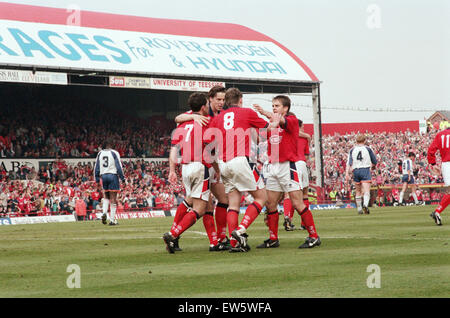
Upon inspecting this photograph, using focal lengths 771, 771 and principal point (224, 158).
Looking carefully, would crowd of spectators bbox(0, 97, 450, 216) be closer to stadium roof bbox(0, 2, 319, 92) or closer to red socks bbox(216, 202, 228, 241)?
stadium roof bbox(0, 2, 319, 92)

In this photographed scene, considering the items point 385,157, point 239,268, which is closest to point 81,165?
point 385,157

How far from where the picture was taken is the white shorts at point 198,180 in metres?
11.1

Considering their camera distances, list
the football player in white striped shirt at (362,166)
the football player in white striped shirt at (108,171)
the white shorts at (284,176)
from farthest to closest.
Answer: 1. the football player in white striped shirt at (362,166)
2. the football player in white striped shirt at (108,171)
3. the white shorts at (284,176)

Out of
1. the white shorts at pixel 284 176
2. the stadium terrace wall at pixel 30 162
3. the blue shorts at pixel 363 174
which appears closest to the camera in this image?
the white shorts at pixel 284 176

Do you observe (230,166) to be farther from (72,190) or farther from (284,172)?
(72,190)

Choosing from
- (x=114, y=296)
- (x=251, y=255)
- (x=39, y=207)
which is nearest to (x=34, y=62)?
(x=39, y=207)

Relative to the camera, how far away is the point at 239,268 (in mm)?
8680

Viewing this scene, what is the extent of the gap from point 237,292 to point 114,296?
1079 mm

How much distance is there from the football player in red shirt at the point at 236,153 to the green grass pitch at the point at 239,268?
0.49m

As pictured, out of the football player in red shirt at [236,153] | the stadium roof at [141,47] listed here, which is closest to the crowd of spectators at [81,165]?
the stadium roof at [141,47]

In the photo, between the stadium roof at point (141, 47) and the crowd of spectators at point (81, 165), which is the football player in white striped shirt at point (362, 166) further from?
the stadium roof at point (141, 47)

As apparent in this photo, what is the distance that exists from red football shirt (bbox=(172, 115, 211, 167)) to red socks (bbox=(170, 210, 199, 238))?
76 cm

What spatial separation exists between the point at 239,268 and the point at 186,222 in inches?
95.3

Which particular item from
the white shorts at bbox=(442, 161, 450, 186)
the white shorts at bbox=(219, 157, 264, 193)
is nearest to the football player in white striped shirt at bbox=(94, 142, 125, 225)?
the white shorts at bbox=(442, 161, 450, 186)
